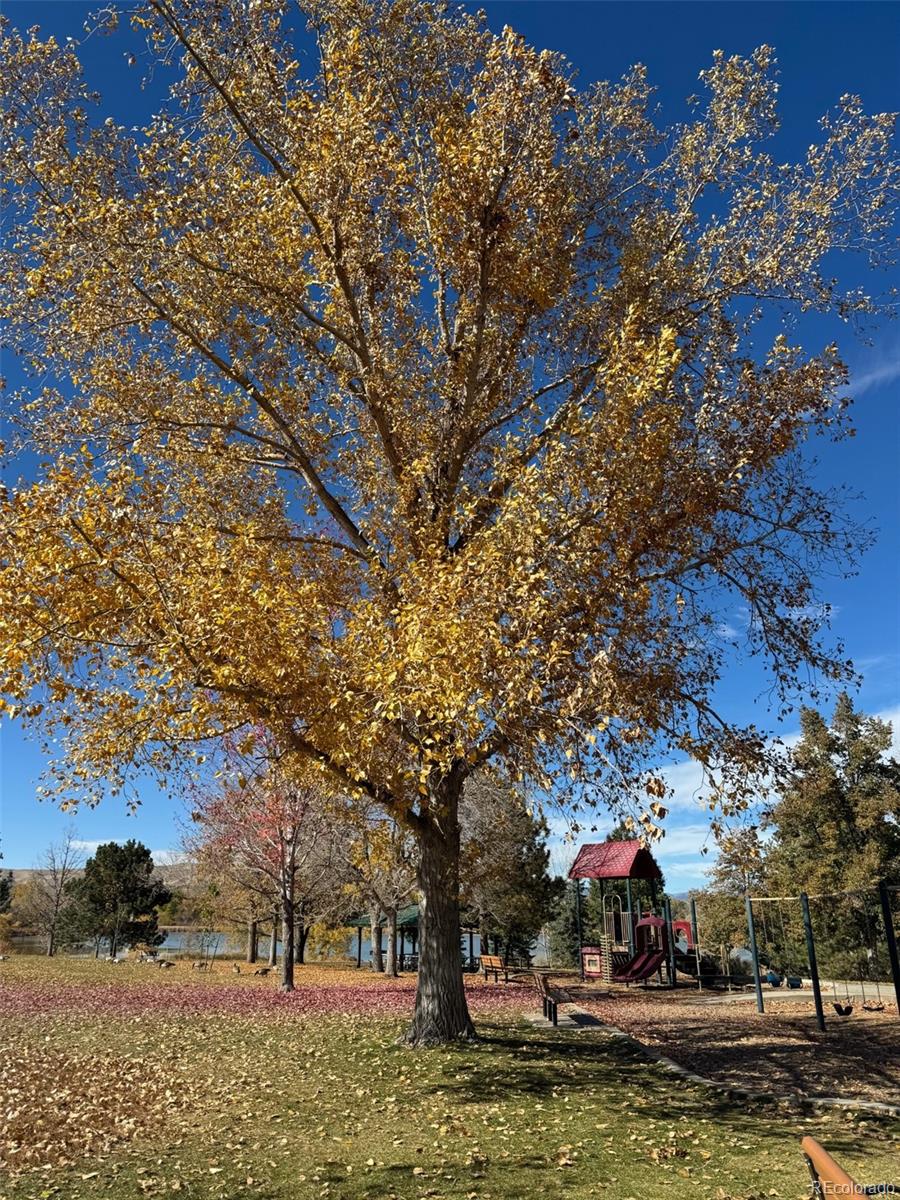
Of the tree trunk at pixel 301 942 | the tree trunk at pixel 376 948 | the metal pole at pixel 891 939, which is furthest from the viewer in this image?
the tree trunk at pixel 301 942

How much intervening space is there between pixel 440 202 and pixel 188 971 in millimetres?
30309

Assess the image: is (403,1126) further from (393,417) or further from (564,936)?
(564,936)

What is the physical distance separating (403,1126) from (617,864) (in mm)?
21343

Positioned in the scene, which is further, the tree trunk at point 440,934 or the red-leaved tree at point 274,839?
the red-leaved tree at point 274,839

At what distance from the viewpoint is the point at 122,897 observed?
145 feet

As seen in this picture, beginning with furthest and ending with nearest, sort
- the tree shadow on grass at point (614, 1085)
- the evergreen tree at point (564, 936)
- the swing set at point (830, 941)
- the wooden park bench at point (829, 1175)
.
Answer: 1. the evergreen tree at point (564, 936)
2. the swing set at point (830, 941)
3. the tree shadow on grass at point (614, 1085)
4. the wooden park bench at point (829, 1175)

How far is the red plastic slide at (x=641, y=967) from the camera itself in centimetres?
2514

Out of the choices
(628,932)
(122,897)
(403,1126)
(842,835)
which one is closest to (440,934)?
(403,1126)

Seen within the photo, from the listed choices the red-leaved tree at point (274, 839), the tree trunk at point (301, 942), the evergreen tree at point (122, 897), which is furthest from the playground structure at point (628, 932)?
the evergreen tree at point (122, 897)

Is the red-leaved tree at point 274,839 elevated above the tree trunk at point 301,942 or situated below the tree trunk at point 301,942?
above

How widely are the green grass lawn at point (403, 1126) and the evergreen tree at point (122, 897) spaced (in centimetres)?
3429

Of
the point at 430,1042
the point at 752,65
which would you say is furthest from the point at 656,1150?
the point at 752,65

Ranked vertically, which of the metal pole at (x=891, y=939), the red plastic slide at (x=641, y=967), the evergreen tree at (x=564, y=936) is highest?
the metal pole at (x=891, y=939)

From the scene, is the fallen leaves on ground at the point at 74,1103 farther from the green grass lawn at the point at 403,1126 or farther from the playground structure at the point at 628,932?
the playground structure at the point at 628,932
